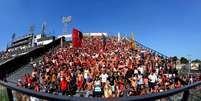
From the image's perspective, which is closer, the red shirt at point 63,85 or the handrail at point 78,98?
the handrail at point 78,98

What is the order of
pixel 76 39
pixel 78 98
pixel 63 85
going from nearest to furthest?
Answer: pixel 78 98 < pixel 63 85 < pixel 76 39

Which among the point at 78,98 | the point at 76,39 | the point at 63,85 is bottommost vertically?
the point at 63,85

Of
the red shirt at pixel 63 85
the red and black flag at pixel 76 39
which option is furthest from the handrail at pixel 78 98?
the red and black flag at pixel 76 39

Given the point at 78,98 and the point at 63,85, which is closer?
the point at 78,98

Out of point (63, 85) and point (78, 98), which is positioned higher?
point (78, 98)

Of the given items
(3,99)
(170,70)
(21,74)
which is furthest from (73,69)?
(3,99)

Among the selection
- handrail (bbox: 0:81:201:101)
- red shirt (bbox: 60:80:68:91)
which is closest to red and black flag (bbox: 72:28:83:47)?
red shirt (bbox: 60:80:68:91)

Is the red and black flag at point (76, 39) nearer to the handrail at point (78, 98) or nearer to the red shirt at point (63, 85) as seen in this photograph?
the red shirt at point (63, 85)

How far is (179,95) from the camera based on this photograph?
3072 mm

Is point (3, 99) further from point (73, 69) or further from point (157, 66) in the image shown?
point (157, 66)

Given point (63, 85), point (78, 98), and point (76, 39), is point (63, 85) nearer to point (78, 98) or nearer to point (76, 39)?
point (78, 98)

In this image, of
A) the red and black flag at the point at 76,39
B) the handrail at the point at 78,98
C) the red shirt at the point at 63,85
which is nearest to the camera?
the handrail at the point at 78,98

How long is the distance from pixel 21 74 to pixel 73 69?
4793mm

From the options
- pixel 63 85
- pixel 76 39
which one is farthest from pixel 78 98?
pixel 76 39
